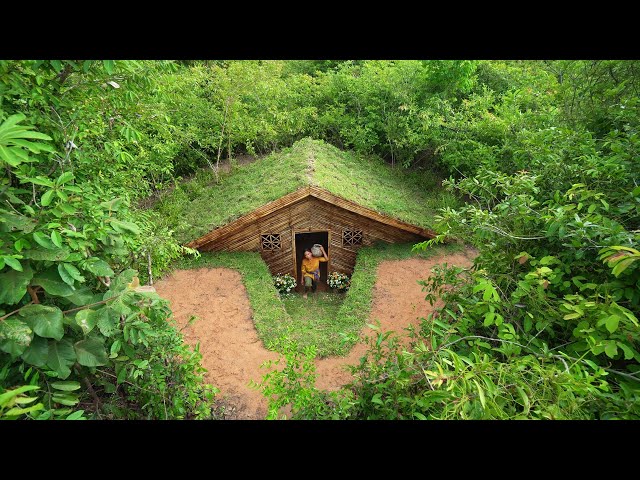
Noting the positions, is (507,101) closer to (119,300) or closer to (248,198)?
(248,198)

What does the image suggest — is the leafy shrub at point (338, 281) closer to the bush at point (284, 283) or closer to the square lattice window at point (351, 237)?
the square lattice window at point (351, 237)

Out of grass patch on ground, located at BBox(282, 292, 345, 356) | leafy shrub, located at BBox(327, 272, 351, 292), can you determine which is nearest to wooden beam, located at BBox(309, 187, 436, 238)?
leafy shrub, located at BBox(327, 272, 351, 292)

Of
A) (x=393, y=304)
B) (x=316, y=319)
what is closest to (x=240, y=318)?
(x=316, y=319)

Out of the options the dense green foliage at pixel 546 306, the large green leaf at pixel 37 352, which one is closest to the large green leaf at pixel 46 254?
the large green leaf at pixel 37 352

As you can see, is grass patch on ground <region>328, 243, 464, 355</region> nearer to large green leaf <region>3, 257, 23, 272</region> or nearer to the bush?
the bush
